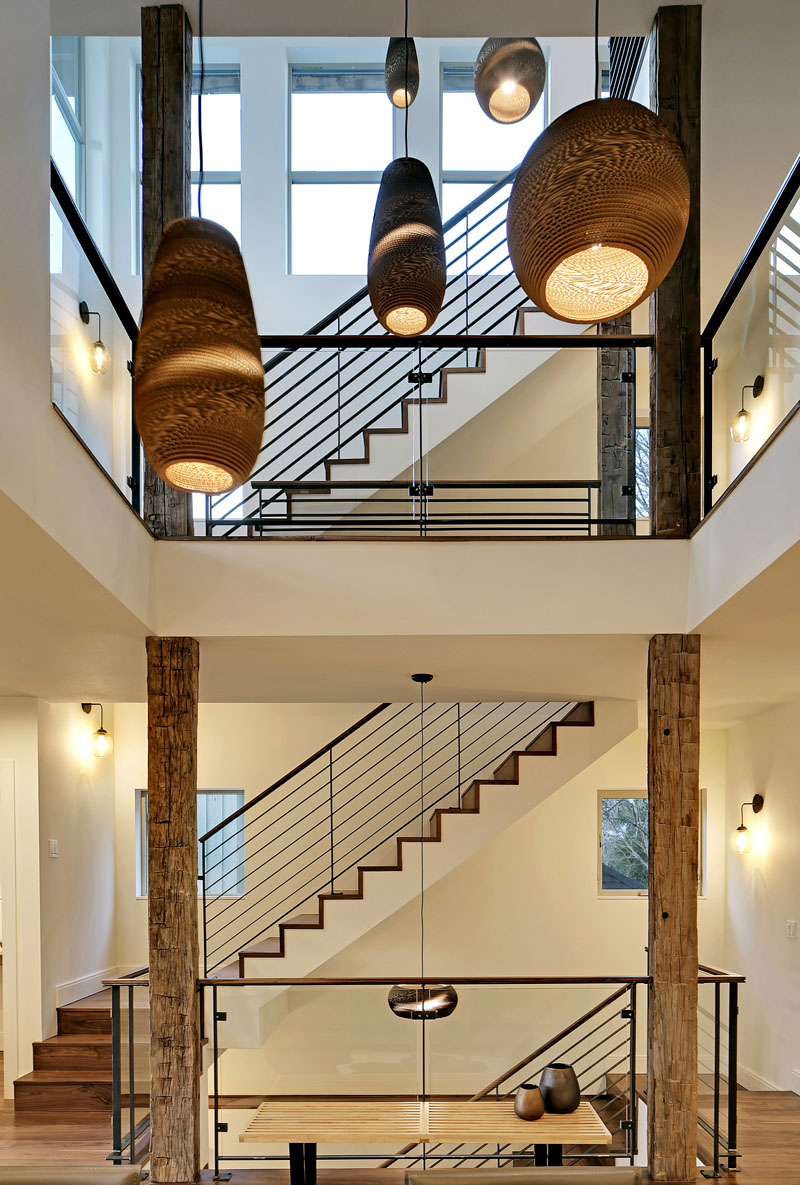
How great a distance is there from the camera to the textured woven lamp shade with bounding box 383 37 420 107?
344 centimetres

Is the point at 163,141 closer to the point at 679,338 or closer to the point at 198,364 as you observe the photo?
the point at 679,338

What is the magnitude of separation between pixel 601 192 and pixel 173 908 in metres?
3.69

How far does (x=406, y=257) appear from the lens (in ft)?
8.39

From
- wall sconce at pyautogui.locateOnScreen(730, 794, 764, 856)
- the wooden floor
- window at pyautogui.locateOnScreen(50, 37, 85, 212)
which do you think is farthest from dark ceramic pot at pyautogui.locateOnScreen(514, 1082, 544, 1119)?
window at pyautogui.locateOnScreen(50, 37, 85, 212)

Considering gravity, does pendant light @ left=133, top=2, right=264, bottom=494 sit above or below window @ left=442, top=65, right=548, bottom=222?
below

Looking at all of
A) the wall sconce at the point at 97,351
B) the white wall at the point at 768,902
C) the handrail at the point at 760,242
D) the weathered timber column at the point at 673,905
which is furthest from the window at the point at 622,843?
the wall sconce at the point at 97,351

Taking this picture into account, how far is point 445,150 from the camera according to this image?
26.0ft

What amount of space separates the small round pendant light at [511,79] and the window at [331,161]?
417cm

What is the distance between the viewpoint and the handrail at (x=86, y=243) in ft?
9.21

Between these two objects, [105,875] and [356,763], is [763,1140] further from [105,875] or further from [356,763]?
[105,875]

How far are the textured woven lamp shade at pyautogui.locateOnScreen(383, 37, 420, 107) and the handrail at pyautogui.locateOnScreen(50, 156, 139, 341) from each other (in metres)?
1.12

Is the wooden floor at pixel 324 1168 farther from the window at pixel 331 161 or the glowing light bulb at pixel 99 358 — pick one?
the window at pixel 331 161

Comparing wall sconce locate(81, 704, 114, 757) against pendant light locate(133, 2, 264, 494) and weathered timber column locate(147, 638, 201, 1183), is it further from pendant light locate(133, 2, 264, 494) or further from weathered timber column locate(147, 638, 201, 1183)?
pendant light locate(133, 2, 264, 494)

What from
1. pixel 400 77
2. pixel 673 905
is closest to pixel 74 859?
pixel 673 905
